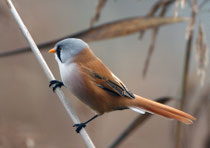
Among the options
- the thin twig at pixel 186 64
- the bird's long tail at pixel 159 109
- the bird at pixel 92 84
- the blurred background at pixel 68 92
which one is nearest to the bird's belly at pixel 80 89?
the bird at pixel 92 84

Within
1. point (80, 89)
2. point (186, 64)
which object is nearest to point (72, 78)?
point (80, 89)

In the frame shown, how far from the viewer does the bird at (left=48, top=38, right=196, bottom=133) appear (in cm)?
123

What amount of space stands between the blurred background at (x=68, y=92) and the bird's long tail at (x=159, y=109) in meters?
0.73

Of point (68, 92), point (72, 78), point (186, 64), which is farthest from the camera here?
point (68, 92)

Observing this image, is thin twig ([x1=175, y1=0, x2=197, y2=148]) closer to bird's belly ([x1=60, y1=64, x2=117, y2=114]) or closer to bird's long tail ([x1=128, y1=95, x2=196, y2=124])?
bird's long tail ([x1=128, y1=95, x2=196, y2=124])

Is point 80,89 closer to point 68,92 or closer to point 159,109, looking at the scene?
point 159,109

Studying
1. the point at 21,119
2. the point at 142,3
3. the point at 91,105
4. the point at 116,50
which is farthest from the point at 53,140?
the point at 142,3

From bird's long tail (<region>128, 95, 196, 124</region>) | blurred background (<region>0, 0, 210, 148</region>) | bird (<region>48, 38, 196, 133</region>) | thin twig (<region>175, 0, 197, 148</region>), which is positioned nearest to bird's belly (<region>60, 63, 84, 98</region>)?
bird (<region>48, 38, 196, 133</region>)

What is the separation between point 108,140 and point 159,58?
710 mm

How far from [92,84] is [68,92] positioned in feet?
3.03

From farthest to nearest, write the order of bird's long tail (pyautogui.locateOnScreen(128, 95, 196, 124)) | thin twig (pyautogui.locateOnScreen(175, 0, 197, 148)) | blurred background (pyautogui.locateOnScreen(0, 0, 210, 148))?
blurred background (pyautogui.locateOnScreen(0, 0, 210, 148)) → thin twig (pyautogui.locateOnScreen(175, 0, 197, 148)) → bird's long tail (pyautogui.locateOnScreen(128, 95, 196, 124))

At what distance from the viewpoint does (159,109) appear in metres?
1.25

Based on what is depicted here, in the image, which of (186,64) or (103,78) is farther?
(186,64)

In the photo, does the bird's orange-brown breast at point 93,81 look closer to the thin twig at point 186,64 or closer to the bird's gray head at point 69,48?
the bird's gray head at point 69,48
